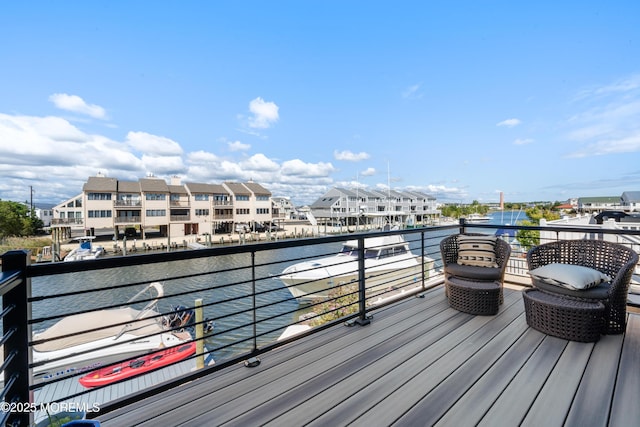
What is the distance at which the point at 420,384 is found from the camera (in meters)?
1.67

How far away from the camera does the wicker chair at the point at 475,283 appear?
274 centimetres

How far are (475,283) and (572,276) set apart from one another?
2.46 feet

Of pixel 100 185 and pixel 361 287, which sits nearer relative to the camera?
pixel 361 287

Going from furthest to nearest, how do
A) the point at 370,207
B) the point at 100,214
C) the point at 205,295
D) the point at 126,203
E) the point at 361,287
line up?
the point at 370,207
the point at 126,203
the point at 100,214
the point at 205,295
the point at 361,287

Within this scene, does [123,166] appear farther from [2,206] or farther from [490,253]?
[490,253]

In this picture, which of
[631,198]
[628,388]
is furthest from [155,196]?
[631,198]

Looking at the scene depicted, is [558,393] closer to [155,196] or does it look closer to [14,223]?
[155,196]

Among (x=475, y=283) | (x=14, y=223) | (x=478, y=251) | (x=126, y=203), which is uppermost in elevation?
(x=126, y=203)

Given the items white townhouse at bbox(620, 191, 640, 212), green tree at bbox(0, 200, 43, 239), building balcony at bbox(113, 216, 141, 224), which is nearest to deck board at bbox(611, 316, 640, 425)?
white townhouse at bbox(620, 191, 640, 212)

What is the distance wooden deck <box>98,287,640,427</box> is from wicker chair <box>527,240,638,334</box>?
215 mm

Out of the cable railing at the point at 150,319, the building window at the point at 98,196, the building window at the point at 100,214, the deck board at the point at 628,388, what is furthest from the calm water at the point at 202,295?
the building window at the point at 98,196

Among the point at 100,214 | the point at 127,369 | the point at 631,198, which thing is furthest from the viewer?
the point at 100,214

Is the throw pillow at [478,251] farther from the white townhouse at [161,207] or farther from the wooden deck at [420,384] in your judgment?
the white townhouse at [161,207]

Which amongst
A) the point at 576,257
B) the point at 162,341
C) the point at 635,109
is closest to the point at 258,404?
the point at 576,257
